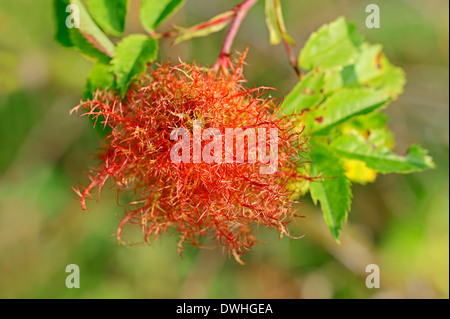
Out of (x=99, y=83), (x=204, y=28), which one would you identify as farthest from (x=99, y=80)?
A: (x=204, y=28)

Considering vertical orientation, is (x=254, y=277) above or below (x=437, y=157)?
below

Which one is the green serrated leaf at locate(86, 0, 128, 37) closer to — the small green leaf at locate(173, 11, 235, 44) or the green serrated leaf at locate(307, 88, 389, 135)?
the small green leaf at locate(173, 11, 235, 44)

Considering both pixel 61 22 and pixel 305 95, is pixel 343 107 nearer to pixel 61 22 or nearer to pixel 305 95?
pixel 305 95

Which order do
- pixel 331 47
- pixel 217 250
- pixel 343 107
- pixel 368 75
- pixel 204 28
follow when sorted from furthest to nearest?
pixel 217 250
pixel 368 75
pixel 331 47
pixel 343 107
pixel 204 28

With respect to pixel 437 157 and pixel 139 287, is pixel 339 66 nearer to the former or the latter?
pixel 437 157

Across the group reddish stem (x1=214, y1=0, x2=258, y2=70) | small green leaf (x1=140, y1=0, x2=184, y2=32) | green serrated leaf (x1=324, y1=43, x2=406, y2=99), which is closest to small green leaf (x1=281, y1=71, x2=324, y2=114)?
green serrated leaf (x1=324, y1=43, x2=406, y2=99)

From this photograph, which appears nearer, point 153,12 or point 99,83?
point 99,83

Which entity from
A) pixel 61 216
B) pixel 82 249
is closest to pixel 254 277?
pixel 82 249
